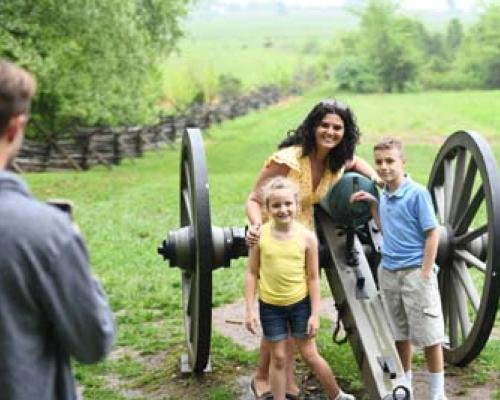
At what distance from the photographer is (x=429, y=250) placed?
4.63 m

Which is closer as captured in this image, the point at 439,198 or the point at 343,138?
the point at 343,138

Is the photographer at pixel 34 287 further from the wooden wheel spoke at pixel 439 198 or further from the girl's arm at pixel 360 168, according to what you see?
the wooden wheel spoke at pixel 439 198

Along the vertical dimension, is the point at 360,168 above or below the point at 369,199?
above

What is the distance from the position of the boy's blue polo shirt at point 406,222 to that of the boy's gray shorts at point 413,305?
2.7 inches

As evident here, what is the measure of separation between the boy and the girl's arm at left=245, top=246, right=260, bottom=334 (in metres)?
0.67

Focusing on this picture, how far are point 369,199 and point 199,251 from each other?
0.97m

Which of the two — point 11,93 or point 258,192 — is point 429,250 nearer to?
point 258,192

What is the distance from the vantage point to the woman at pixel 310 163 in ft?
16.0

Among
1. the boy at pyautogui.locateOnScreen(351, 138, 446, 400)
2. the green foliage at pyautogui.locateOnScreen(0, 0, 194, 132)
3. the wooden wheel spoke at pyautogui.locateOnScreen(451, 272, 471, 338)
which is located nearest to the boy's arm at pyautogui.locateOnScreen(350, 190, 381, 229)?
the boy at pyautogui.locateOnScreen(351, 138, 446, 400)

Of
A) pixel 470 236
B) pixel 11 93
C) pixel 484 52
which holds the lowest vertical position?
pixel 484 52

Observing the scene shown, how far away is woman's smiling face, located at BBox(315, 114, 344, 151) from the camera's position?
487cm

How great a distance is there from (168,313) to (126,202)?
860 centimetres

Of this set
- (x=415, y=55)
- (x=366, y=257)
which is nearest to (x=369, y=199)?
(x=366, y=257)

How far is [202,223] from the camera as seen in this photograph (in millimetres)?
4832
